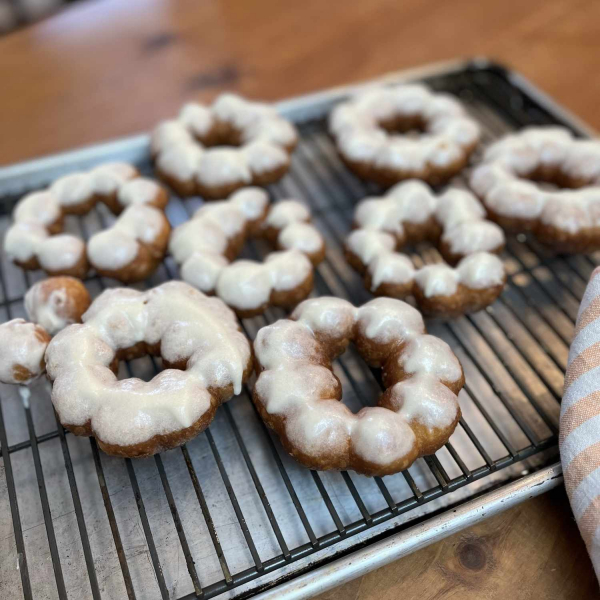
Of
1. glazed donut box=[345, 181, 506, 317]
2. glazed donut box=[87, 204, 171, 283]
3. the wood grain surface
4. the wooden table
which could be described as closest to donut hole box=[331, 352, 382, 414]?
glazed donut box=[345, 181, 506, 317]

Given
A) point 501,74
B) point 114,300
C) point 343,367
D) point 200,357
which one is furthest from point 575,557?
point 501,74

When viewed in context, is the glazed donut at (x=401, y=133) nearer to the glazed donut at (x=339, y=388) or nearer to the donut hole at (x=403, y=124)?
the donut hole at (x=403, y=124)

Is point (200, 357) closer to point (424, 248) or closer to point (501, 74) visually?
point (424, 248)

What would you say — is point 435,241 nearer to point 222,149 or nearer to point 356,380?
point 356,380

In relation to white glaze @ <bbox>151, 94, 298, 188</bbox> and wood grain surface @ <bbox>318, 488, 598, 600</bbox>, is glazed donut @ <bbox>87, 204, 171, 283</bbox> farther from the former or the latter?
wood grain surface @ <bbox>318, 488, 598, 600</bbox>

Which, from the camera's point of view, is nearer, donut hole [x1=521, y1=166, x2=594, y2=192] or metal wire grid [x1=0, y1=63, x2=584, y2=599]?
metal wire grid [x1=0, y1=63, x2=584, y2=599]

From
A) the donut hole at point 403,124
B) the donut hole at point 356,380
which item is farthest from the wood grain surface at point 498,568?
the donut hole at point 403,124
